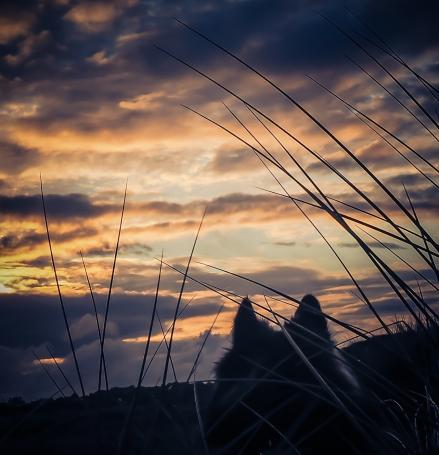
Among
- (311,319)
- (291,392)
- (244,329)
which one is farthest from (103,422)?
(311,319)

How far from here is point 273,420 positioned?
1898 mm

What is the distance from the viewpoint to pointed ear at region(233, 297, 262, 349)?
2412 millimetres

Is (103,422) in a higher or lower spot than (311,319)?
higher

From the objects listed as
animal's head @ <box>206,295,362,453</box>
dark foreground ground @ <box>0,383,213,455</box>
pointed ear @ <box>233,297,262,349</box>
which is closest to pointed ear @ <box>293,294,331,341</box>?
animal's head @ <box>206,295,362,453</box>

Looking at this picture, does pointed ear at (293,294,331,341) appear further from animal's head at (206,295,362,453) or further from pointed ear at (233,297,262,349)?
pointed ear at (233,297,262,349)

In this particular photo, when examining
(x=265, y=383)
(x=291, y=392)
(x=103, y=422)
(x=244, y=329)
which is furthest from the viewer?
(x=244, y=329)

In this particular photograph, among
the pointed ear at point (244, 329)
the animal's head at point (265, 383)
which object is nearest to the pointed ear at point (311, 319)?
the animal's head at point (265, 383)

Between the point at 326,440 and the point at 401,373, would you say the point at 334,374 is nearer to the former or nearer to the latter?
the point at 326,440

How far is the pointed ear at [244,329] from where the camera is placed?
2412 millimetres

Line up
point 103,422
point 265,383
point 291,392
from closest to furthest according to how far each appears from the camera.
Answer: point 103,422 → point 291,392 → point 265,383

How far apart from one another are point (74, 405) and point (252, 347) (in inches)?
42.0

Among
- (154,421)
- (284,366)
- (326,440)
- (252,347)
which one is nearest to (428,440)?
(154,421)

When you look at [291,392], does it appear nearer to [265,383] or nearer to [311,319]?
[265,383]

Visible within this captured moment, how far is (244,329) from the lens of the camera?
2463 millimetres
